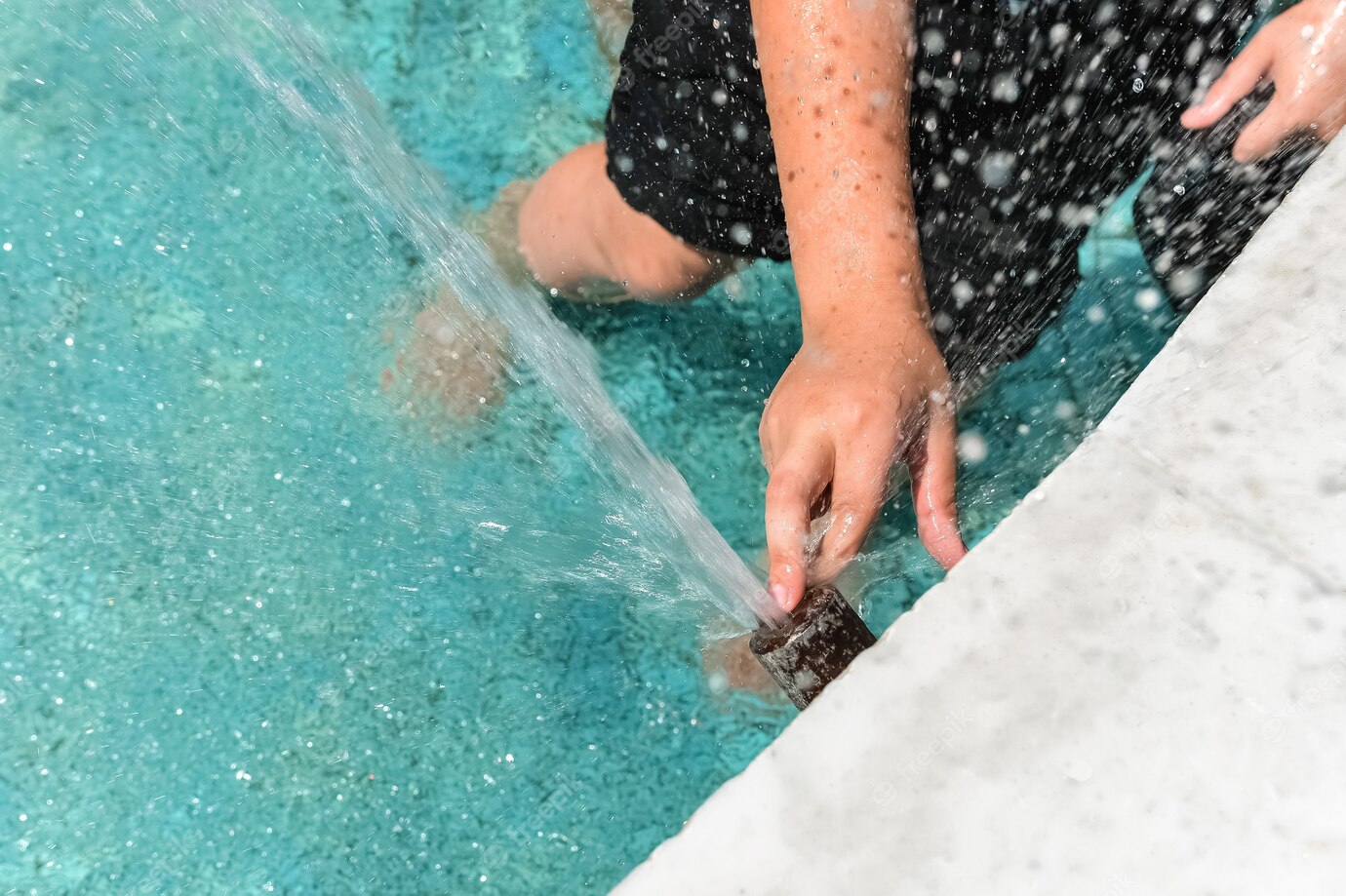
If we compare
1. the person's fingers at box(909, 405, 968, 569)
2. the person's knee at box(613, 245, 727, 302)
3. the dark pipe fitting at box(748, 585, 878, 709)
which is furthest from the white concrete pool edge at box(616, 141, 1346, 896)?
the person's knee at box(613, 245, 727, 302)

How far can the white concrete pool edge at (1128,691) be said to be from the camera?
0.74 m

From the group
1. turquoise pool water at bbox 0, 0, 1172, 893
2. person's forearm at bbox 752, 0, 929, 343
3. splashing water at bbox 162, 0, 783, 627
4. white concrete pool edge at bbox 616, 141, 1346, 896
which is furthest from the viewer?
splashing water at bbox 162, 0, 783, 627

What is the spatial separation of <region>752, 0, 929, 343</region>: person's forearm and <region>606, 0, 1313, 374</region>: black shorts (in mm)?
160

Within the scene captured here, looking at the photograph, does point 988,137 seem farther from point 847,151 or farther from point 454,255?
point 454,255

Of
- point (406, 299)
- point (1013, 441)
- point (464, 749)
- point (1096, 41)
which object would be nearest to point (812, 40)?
point (1096, 41)

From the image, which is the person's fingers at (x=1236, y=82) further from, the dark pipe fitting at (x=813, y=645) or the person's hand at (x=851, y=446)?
the dark pipe fitting at (x=813, y=645)

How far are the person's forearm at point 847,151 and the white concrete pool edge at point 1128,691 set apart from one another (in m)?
0.41

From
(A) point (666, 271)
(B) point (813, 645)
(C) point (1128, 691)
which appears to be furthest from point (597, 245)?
A: (C) point (1128, 691)

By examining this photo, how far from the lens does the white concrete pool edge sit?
2.43 feet

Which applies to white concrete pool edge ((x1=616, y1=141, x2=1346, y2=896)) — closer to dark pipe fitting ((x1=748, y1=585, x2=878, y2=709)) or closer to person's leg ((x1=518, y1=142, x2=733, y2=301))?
dark pipe fitting ((x1=748, y1=585, x2=878, y2=709))

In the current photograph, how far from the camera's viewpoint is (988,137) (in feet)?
4.80

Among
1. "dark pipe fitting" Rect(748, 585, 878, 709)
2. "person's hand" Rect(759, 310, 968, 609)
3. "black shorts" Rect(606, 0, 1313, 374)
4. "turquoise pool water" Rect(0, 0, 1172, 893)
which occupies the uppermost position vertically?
"black shorts" Rect(606, 0, 1313, 374)

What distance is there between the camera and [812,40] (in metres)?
1.14

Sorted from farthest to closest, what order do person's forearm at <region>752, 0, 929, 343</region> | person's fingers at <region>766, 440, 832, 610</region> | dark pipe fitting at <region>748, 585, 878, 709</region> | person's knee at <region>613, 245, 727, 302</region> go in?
person's knee at <region>613, 245, 727, 302</region> → person's forearm at <region>752, 0, 929, 343</region> → person's fingers at <region>766, 440, 832, 610</region> → dark pipe fitting at <region>748, 585, 878, 709</region>
